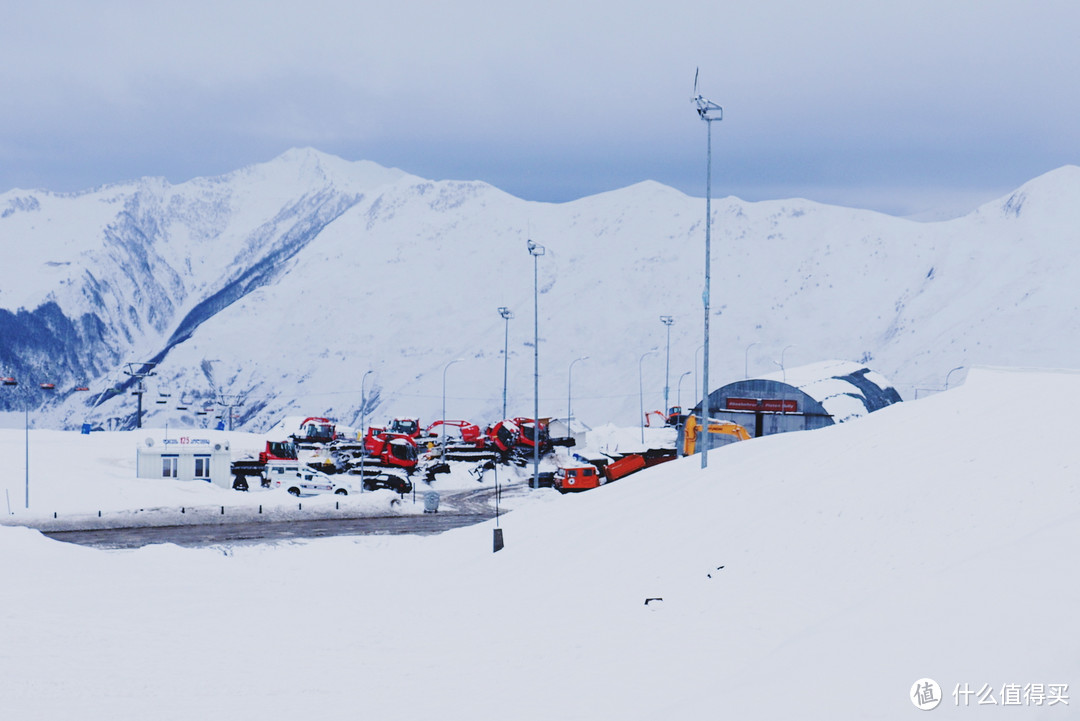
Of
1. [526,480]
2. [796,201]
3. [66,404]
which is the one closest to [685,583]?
[526,480]

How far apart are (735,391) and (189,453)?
3293 centimetres

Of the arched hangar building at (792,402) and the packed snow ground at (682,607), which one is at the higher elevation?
the arched hangar building at (792,402)

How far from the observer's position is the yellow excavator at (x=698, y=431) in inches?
1679

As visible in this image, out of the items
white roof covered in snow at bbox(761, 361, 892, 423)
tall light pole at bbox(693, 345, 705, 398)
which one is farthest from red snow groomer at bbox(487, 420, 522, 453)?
tall light pole at bbox(693, 345, 705, 398)

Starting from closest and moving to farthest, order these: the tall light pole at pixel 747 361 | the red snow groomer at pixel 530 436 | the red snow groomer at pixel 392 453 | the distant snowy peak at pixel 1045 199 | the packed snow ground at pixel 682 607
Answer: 1. the packed snow ground at pixel 682 607
2. the red snow groomer at pixel 392 453
3. the red snow groomer at pixel 530 436
4. the tall light pole at pixel 747 361
5. the distant snowy peak at pixel 1045 199

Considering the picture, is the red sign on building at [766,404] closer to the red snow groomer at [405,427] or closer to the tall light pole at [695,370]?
the red snow groomer at [405,427]

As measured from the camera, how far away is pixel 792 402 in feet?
172

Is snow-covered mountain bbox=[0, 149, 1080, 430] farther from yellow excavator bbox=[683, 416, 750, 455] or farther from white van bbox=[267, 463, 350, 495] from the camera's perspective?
yellow excavator bbox=[683, 416, 750, 455]

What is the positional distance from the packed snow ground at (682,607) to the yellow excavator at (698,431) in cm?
1607

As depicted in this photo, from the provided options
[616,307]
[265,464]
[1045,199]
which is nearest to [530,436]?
[265,464]

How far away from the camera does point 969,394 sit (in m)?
24.8

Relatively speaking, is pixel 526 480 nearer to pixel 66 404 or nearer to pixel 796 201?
pixel 796 201

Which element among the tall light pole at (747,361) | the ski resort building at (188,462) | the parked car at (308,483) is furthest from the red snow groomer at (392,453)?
the tall light pole at (747,361)

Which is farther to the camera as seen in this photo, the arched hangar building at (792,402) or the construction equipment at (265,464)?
the construction equipment at (265,464)
